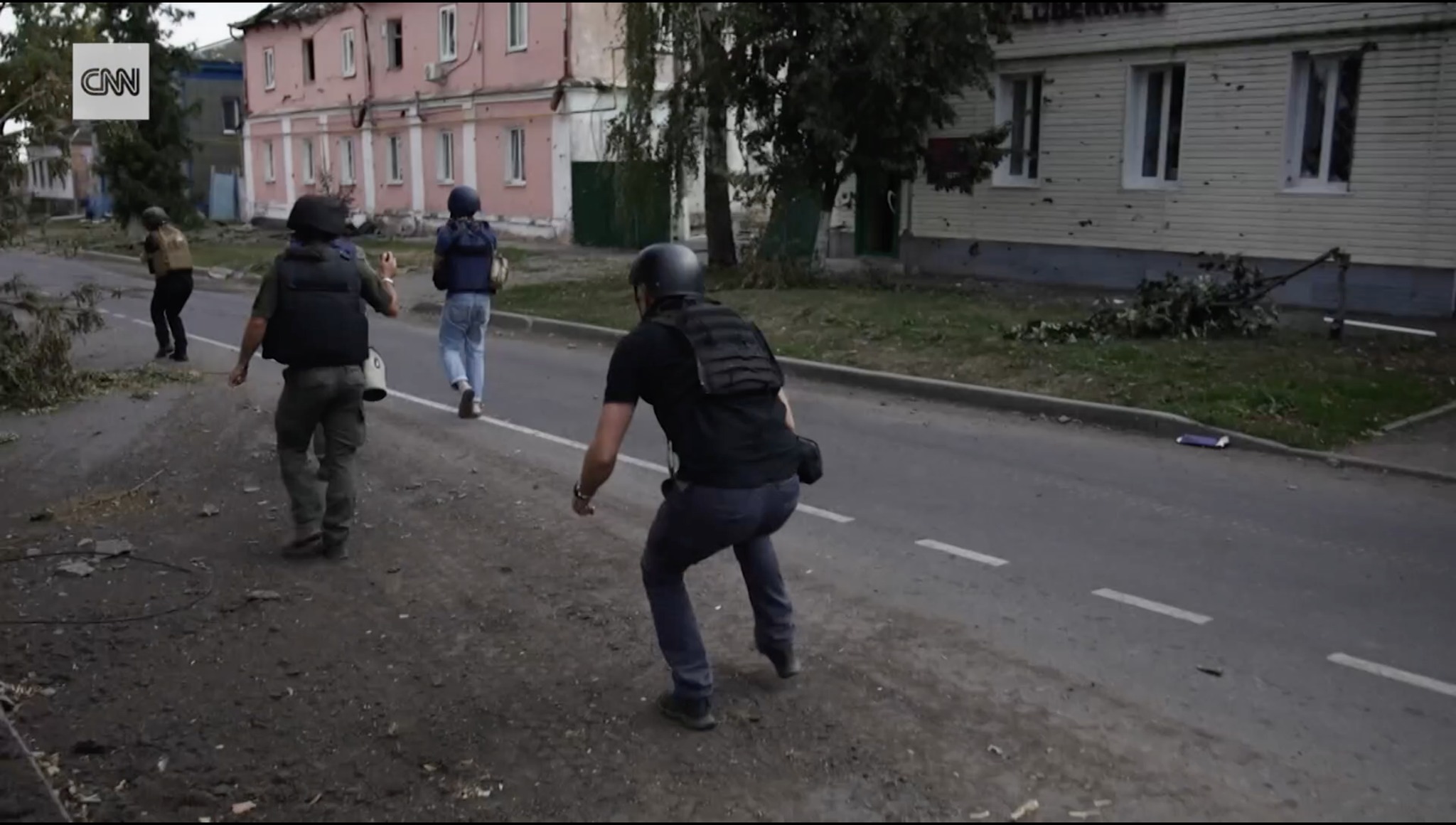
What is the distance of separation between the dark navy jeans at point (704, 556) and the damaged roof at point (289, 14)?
36.5 metres

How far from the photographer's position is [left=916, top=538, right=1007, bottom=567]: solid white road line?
6.59 meters

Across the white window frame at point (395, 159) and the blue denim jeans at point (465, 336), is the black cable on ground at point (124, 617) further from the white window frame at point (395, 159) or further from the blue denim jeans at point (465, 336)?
the white window frame at point (395, 159)

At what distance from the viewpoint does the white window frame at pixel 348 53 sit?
3797cm

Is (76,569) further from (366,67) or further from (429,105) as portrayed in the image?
(366,67)

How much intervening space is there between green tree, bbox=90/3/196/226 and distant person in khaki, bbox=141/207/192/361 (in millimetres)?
23313

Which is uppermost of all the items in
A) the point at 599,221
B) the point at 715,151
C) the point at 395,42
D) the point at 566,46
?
the point at 395,42

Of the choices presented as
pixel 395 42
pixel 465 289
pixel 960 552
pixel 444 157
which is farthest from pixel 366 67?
pixel 960 552

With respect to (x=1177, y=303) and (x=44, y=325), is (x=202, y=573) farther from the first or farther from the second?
(x=1177, y=303)

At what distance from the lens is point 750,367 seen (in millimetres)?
4254

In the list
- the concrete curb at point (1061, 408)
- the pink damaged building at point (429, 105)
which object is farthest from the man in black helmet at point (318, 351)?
the pink damaged building at point (429, 105)

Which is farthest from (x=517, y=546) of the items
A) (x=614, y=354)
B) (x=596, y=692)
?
(x=614, y=354)

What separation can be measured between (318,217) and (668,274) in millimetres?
2789

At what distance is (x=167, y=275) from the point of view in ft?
43.9

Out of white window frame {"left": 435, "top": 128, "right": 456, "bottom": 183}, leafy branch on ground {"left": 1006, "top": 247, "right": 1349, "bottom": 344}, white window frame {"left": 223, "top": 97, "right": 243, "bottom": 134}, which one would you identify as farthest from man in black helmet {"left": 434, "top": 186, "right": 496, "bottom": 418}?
white window frame {"left": 223, "top": 97, "right": 243, "bottom": 134}
